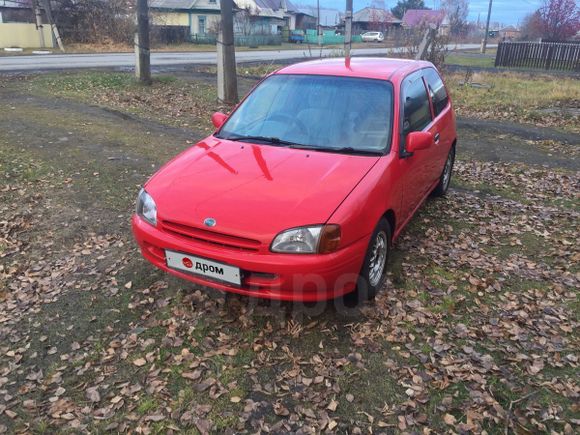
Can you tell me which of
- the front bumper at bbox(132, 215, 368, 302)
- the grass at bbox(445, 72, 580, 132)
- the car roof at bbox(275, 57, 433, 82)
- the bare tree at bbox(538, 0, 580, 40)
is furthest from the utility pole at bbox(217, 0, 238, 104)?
the bare tree at bbox(538, 0, 580, 40)

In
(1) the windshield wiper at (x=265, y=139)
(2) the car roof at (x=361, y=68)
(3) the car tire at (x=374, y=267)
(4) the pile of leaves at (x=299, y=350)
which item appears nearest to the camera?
(4) the pile of leaves at (x=299, y=350)

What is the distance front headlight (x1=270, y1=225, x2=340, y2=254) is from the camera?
3.18 m

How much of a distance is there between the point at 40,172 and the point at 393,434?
6.19m

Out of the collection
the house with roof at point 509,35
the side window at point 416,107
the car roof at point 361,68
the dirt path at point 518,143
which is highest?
the house with roof at point 509,35

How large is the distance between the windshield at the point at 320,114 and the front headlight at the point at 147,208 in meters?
1.07

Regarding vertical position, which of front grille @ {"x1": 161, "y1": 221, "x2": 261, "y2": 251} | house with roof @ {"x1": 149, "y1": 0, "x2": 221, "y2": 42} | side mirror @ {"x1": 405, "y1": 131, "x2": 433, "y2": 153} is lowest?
front grille @ {"x1": 161, "y1": 221, "x2": 261, "y2": 251}

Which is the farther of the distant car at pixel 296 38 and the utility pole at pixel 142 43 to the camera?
the distant car at pixel 296 38

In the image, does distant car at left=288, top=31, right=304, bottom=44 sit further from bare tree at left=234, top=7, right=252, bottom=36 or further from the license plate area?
the license plate area

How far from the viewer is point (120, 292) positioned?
160 inches

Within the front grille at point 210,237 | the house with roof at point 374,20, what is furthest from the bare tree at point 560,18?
the front grille at point 210,237

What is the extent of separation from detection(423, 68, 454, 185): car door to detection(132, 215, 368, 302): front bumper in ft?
7.49

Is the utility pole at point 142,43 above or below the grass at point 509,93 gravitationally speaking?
above

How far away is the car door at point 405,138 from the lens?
4254 mm

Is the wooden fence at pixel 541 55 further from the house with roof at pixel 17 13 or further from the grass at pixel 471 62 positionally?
the house with roof at pixel 17 13
